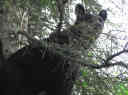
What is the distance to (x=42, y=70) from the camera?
11.7 feet

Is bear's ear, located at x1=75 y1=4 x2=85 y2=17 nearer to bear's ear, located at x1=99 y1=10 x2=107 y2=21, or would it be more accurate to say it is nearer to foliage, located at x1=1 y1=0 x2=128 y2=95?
foliage, located at x1=1 y1=0 x2=128 y2=95

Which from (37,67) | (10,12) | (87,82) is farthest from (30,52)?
(87,82)

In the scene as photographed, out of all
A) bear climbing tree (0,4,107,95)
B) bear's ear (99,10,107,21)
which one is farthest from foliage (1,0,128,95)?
bear climbing tree (0,4,107,95)

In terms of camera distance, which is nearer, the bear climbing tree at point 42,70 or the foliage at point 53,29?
the foliage at point 53,29

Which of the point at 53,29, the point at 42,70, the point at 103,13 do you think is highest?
the point at 103,13

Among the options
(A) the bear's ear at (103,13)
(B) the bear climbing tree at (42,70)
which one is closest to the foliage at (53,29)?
(A) the bear's ear at (103,13)

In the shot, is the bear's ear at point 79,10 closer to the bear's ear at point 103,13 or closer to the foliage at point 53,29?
the foliage at point 53,29

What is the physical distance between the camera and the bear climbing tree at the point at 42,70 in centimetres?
311

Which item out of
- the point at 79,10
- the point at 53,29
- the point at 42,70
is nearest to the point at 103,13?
the point at 79,10

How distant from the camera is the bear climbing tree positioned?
311 cm

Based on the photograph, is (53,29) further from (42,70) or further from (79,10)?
(79,10)

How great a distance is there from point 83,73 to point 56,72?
2.50ft

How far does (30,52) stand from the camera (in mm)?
3490

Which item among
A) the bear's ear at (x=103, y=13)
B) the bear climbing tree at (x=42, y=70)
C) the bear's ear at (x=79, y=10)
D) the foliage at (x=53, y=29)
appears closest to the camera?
the foliage at (x=53, y=29)
